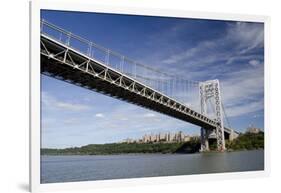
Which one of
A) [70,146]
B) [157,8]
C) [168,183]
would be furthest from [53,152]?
[157,8]

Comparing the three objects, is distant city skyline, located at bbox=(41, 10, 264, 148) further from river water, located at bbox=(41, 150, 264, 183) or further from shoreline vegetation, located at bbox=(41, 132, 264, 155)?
river water, located at bbox=(41, 150, 264, 183)

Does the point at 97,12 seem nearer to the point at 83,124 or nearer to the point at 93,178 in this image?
the point at 83,124

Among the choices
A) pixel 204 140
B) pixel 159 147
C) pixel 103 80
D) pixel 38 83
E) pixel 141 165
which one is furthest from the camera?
pixel 204 140

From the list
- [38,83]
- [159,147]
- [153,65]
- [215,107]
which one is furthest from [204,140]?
[38,83]

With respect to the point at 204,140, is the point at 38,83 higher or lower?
higher

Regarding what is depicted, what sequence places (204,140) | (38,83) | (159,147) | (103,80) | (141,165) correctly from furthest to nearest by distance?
(204,140)
(159,147)
(141,165)
(103,80)
(38,83)

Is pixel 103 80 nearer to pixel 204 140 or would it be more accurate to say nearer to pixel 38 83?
pixel 38 83

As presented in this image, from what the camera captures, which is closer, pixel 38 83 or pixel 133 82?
pixel 38 83
